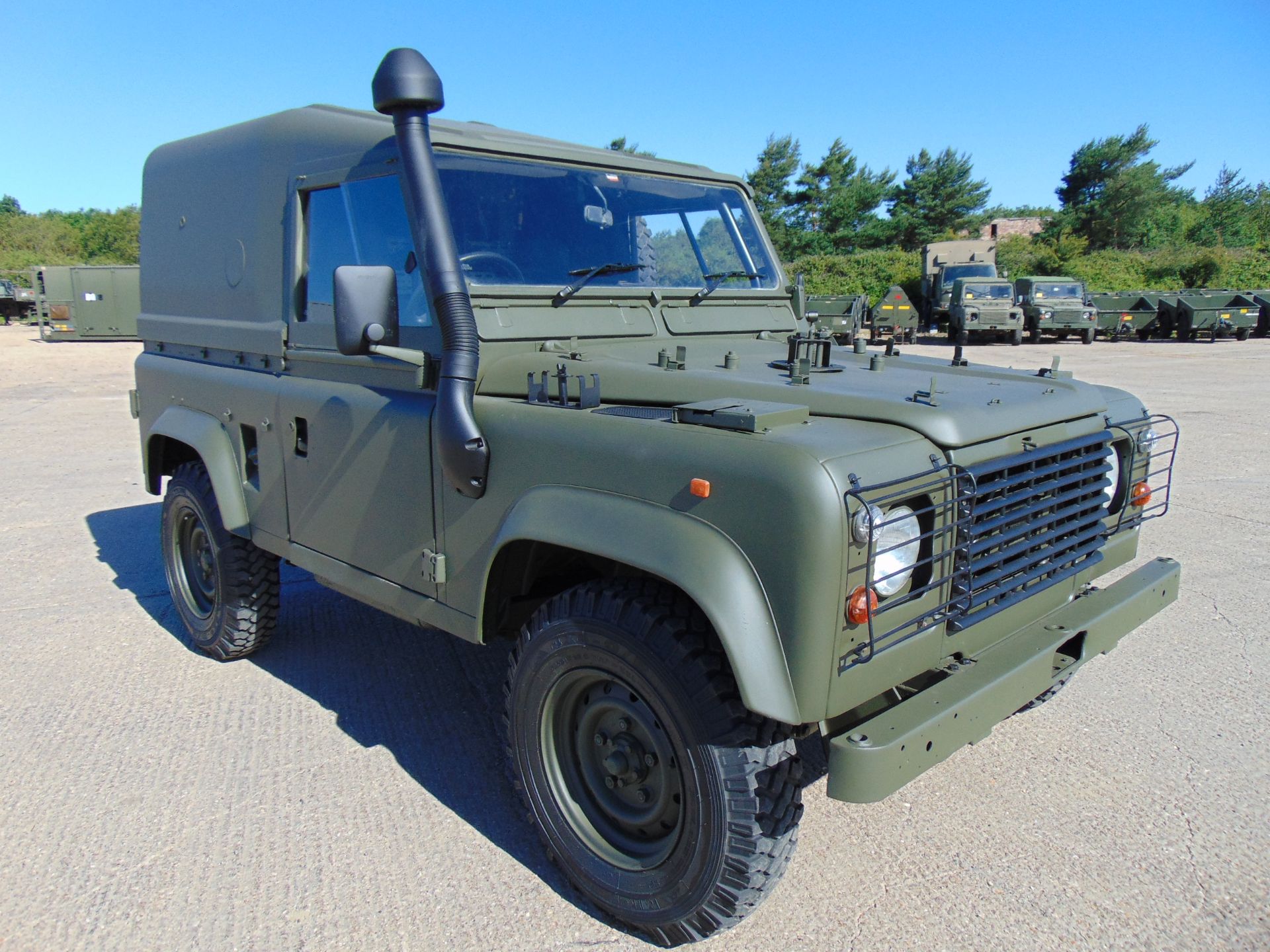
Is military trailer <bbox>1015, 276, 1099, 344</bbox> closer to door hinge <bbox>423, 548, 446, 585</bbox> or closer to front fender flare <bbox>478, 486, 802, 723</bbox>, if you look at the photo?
door hinge <bbox>423, 548, 446, 585</bbox>

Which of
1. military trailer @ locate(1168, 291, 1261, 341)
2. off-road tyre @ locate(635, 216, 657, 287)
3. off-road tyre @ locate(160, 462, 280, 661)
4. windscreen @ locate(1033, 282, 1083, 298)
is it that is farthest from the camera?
military trailer @ locate(1168, 291, 1261, 341)

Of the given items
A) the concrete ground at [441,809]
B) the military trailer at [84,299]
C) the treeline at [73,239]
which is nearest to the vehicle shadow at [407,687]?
the concrete ground at [441,809]

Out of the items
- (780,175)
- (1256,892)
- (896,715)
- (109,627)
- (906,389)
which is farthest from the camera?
(780,175)

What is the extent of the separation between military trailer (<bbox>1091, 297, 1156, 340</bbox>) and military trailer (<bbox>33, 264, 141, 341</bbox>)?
28.0 metres

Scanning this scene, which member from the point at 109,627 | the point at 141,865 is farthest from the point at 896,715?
the point at 109,627

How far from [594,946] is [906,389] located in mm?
1813

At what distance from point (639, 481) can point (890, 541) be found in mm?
615

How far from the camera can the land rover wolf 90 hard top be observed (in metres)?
2.09

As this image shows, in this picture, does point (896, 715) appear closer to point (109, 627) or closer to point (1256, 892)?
point (1256, 892)

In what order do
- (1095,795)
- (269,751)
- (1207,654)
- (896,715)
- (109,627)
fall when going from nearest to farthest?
(896,715)
(1095,795)
(269,751)
(1207,654)
(109,627)

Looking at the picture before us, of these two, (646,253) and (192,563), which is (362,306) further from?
(192,563)

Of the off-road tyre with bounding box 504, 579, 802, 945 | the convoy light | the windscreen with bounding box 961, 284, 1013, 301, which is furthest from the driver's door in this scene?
the windscreen with bounding box 961, 284, 1013, 301

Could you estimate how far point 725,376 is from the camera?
2.76 meters

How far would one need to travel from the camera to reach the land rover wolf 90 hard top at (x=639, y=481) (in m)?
2.09
